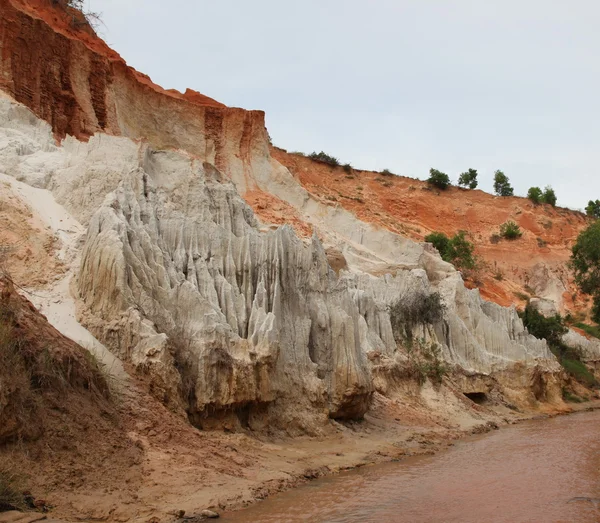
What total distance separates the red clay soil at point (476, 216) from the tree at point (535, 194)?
84cm

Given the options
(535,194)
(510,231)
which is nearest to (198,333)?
(510,231)

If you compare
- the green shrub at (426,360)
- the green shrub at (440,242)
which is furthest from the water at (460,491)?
the green shrub at (440,242)

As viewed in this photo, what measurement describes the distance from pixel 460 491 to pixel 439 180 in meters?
53.1

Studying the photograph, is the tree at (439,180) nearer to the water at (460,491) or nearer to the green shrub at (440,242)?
the green shrub at (440,242)

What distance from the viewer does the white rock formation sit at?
1190cm

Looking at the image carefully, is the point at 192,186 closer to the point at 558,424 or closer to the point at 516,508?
the point at 516,508

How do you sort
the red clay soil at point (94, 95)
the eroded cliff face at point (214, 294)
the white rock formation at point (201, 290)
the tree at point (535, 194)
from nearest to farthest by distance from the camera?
the white rock formation at point (201, 290)
the eroded cliff face at point (214, 294)
the red clay soil at point (94, 95)
the tree at point (535, 194)

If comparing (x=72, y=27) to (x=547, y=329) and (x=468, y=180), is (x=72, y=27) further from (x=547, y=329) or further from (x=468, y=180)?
(x=468, y=180)

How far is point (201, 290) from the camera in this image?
13430 mm

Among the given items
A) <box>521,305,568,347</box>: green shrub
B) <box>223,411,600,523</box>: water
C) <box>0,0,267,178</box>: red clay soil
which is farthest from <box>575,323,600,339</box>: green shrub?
<box>223,411,600,523</box>: water

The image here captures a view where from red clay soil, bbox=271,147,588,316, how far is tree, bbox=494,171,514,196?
157 inches

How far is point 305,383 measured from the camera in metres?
14.2

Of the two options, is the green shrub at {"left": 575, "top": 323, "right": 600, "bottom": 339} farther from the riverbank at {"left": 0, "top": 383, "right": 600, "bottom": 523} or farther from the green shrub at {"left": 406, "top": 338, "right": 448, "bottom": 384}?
the riverbank at {"left": 0, "top": 383, "right": 600, "bottom": 523}

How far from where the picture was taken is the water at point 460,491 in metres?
8.95
